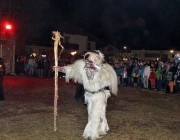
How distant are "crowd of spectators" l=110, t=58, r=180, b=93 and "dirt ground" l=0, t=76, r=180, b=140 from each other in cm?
264

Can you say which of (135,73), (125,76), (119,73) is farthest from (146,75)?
(119,73)

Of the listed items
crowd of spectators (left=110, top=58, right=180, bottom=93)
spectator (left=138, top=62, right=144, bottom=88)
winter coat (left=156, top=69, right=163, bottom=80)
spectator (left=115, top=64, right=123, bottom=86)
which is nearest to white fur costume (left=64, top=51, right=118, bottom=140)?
crowd of spectators (left=110, top=58, right=180, bottom=93)

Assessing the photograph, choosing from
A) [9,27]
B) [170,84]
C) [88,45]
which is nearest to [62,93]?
[170,84]

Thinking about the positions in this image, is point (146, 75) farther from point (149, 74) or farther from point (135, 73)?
point (135, 73)

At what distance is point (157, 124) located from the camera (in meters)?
7.89

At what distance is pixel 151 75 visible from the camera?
1620 cm

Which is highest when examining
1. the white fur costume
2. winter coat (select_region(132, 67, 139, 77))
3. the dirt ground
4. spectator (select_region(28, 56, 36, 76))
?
spectator (select_region(28, 56, 36, 76))

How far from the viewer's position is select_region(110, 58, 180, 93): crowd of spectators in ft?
48.6

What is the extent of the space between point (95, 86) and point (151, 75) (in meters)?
10.3

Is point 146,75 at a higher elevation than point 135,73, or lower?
lower

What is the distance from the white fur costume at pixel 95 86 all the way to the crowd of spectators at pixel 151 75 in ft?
28.7

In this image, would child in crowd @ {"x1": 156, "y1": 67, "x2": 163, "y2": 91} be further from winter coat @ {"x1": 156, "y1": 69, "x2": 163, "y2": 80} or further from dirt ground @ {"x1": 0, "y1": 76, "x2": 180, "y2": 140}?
dirt ground @ {"x1": 0, "y1": 76, "x2": 180, "y2": 140}

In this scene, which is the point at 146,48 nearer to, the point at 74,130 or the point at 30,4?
the point at 30,4

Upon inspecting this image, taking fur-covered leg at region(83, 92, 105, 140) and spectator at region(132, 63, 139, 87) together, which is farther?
spectator at region(132, 63, 139, 87)
